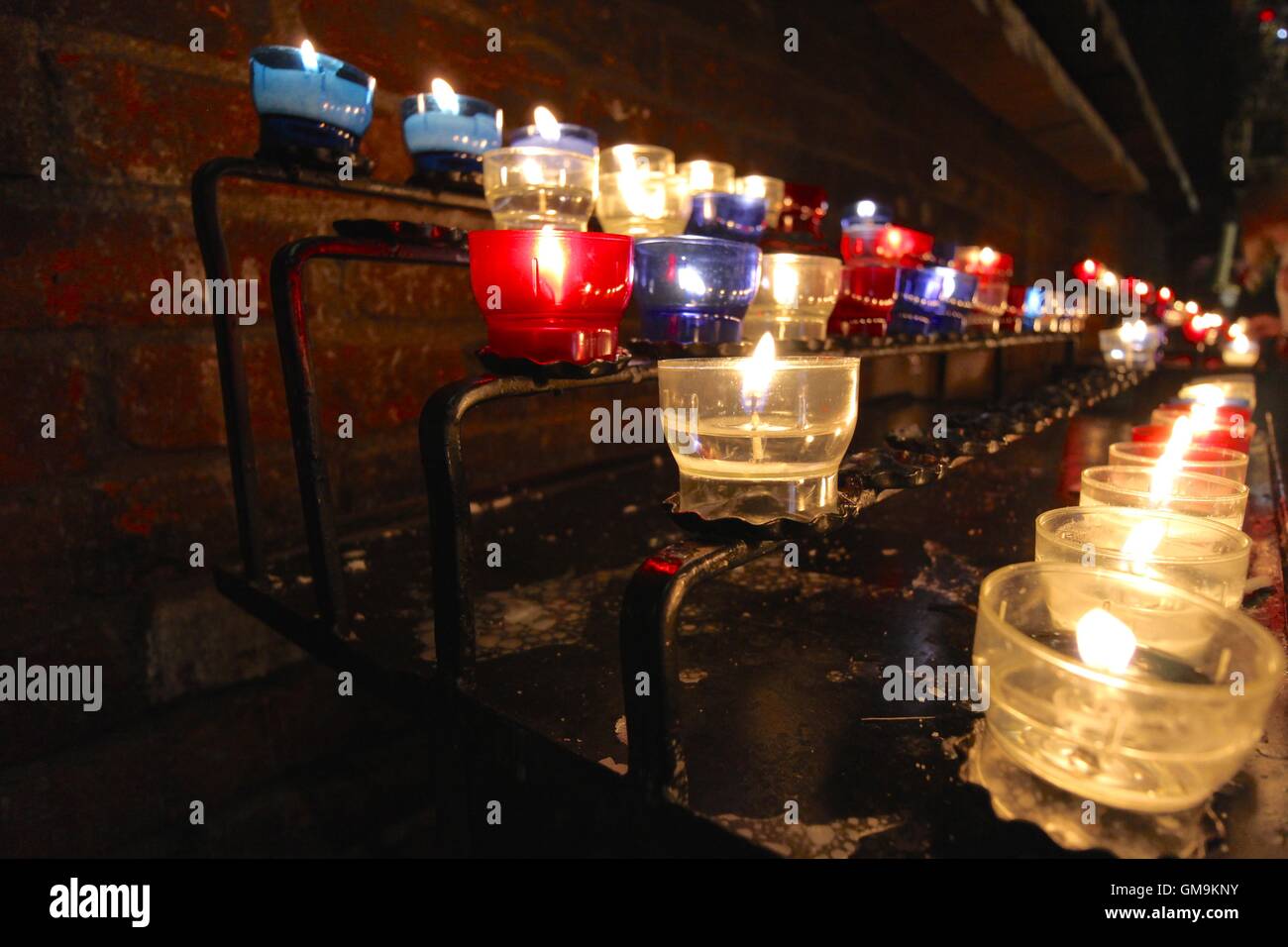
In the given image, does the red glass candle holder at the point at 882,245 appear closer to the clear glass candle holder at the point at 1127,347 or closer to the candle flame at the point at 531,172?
the candle flame at the point at 531,172

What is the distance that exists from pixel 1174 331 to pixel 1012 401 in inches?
204

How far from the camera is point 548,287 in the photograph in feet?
2.10

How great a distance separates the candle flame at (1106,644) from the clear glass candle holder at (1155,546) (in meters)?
0.16

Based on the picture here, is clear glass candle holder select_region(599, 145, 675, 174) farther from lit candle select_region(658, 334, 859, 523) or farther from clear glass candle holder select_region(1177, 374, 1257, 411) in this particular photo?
clear glass candle holder select_region(1177, 374, 1257, 411)

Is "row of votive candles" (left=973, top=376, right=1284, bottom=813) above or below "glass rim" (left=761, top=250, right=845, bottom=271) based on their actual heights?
below

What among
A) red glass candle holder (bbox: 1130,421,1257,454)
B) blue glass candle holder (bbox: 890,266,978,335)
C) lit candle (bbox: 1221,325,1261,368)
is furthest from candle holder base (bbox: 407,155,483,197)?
lit candle (bbox: 1221,325,1261,368)

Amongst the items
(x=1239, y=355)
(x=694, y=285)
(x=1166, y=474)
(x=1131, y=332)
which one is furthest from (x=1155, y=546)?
(x=1239, y=355)

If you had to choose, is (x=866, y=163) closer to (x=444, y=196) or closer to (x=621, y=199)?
(x=621, y=199)

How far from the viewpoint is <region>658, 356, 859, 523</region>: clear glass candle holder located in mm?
561

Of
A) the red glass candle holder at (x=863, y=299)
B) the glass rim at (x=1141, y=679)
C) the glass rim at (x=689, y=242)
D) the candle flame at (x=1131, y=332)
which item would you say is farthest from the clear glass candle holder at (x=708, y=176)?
the candle flame at (x=1131, y=332)

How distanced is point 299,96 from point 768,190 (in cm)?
77

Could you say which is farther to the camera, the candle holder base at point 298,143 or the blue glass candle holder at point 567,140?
the blue glass candle holder at point 567,140

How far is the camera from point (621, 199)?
3.24ft

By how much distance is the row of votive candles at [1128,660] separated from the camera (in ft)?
1.30
